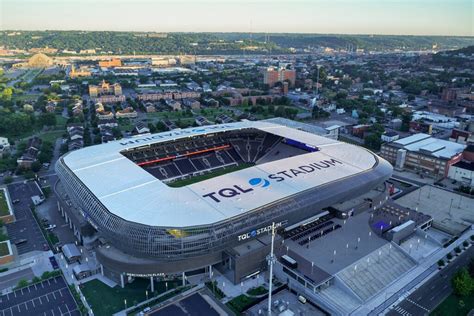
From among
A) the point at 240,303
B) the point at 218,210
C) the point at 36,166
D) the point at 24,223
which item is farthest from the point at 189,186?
the point at 36,166

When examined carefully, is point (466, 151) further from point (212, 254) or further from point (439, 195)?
point (212, 254)

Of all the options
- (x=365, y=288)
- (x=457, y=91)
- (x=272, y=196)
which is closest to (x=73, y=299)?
(x=272, y=196)

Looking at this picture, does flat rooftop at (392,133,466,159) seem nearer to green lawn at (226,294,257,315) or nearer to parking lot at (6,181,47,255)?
green lawn at (226,294,257,315)

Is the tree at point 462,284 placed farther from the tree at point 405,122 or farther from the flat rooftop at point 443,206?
the tree at point 405,122

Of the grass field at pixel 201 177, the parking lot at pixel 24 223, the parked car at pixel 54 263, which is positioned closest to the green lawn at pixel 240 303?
the parked car at pixel 54 263

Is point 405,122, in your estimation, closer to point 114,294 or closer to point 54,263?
point 114,294

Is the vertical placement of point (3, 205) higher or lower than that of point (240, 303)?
higher
